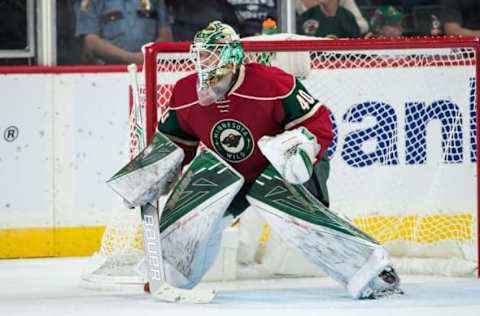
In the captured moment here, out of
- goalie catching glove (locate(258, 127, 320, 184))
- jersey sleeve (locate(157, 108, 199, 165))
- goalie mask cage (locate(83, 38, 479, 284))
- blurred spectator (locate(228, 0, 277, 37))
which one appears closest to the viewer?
goalie catching glove (locate(258, 127, 320, 184))

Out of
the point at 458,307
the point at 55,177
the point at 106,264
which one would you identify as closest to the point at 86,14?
the point at 55,177

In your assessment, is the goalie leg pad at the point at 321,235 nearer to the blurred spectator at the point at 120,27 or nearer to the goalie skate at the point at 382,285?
the goalie skate at the point at 382,285

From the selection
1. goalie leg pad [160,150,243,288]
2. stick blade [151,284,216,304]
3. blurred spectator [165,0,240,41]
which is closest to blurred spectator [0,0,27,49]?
blurred spectator [165,0,240,41]

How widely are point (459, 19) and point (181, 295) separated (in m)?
3.13

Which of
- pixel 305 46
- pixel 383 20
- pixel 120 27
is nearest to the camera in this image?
pixel 305 46

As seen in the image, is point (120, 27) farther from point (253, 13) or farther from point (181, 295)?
point (181, 295)

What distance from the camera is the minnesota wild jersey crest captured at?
4996 mm

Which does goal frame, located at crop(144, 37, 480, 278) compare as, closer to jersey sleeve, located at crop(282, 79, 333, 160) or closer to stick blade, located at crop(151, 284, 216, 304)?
jersey sleeve, located at crop(282, 79, 333, 160)

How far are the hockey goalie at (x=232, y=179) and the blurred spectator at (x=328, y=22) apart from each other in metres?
2.28

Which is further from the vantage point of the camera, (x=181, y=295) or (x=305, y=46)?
(x=305, y=46)

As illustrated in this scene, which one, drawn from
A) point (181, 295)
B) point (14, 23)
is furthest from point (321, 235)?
point (14, 23)

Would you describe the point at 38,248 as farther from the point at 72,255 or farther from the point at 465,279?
the point at 465,279

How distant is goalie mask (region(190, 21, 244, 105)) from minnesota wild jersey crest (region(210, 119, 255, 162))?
0.11 meters

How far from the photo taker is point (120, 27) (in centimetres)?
730
